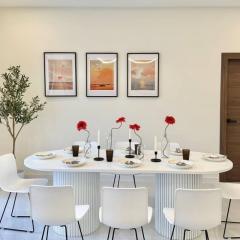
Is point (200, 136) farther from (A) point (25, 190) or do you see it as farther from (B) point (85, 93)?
(A) point (25, 190)

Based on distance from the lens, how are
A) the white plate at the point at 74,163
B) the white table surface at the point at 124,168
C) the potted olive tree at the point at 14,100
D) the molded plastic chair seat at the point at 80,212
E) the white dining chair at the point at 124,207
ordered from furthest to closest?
the potted olive tree at the point at 14,100 → the white plate at the point at 74,163 → the white table surface at the point at 124,168 → the molded plastic chair seat at the point at 80,212 → the white dining chair at the point at 124,207

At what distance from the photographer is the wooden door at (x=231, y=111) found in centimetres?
461

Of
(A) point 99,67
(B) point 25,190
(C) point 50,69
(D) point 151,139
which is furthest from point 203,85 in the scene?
Result: (B) point 25,190

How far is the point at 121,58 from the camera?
463 centimetres

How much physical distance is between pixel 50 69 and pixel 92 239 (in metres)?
2.79

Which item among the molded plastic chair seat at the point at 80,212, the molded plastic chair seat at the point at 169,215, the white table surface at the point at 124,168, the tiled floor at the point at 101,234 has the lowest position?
the tiled floor at the point at 101,234

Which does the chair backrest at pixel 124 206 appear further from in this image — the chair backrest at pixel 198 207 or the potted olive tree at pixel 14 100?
the potted olive tree at pixel 14 100

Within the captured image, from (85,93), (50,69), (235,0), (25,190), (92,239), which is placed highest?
(235,0)

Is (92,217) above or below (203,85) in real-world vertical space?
below

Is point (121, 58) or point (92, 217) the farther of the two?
point (121, 58)

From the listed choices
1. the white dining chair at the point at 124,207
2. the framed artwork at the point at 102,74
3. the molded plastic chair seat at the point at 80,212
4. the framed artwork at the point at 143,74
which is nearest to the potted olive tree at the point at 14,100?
the framed artwork at the point at 102,74

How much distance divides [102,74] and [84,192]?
2249mm

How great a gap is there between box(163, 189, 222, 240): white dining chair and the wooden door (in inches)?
105

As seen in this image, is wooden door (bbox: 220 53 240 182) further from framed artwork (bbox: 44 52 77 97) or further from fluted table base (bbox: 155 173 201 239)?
framed artwork (bbox: 44 52 77 97)
